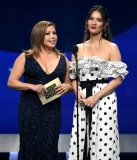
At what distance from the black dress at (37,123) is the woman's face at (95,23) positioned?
479 mm

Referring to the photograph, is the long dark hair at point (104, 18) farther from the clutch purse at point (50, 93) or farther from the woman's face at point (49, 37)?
the clutch purse at point (50, 93)

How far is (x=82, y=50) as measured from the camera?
15.1ft

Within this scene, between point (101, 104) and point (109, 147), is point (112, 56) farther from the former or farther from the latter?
point (109, 147)

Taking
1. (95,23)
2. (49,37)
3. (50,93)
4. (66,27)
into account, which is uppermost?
(66,27)

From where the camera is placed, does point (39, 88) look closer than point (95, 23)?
Yes

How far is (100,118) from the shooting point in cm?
444

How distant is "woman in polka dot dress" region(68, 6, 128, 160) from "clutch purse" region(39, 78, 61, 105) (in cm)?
23

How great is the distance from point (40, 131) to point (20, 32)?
110 inches

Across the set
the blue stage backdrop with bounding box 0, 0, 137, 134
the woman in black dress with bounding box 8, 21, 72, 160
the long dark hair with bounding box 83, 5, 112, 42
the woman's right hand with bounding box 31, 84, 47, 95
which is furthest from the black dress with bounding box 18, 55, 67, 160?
the blue stage backdrop with bounding box 0, 0, 137, 134

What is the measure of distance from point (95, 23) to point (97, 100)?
0.67 metres

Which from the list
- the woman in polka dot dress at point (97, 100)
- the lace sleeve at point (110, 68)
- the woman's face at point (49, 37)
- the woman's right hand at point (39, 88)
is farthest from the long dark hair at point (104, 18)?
the woman's right hand at point (39, 88)

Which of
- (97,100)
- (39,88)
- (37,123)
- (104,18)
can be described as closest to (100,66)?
(97,100)

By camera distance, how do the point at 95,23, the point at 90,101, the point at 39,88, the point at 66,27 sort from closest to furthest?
the point at 39,88, the point at 90,101, the point at 95,23, the point at 66,27

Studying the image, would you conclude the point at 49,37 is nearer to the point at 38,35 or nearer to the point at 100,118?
the point at 38,35
